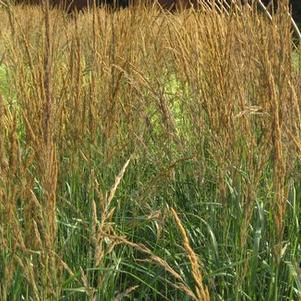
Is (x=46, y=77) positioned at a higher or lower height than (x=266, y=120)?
higher

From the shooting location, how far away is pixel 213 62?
1.91m

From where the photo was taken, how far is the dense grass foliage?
4.96 ft

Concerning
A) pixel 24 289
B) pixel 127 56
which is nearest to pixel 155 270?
pixel 24 289

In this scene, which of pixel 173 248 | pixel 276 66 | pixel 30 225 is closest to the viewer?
pixel 30 225

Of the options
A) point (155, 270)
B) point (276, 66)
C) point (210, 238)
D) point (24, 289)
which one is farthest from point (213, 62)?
point (24, 289)

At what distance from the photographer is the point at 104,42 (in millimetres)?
2412

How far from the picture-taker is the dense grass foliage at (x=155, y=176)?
1511 mm

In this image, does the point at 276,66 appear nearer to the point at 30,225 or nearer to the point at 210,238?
the point at 210,238

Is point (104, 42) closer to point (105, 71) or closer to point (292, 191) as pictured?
point (105, 71)

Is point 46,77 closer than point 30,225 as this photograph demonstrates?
Yes

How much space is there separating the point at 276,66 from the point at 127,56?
0.75 meters

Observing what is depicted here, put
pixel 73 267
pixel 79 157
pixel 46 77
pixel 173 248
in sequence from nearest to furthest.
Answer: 1. pixel 46 77
2. pixel 73 267
3. pixel 173 248
4. pixel 79 157

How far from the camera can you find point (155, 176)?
2.04 meters

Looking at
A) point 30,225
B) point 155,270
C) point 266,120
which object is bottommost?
point 155,270
